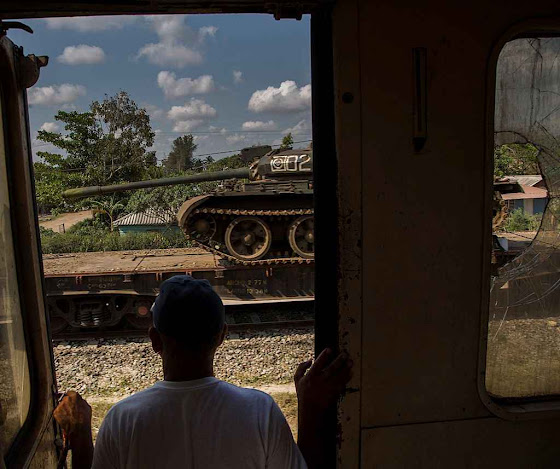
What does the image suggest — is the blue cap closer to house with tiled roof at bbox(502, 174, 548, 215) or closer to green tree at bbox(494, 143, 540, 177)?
green tree at bbox(494, 143, 540, 177)

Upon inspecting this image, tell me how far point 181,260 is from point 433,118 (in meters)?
7.97

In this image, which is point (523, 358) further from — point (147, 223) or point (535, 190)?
point (147, 223)

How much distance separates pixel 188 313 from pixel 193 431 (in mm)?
264

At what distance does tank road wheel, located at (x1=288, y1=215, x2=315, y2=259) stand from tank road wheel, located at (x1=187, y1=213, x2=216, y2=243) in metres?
1.49

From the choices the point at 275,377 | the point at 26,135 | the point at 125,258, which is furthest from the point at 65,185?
the point at 26,135

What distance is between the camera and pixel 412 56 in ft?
4.42

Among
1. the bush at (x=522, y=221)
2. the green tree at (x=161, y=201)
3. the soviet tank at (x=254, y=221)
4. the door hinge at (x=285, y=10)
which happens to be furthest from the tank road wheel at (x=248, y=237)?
the green tree at (x=161, y=201)

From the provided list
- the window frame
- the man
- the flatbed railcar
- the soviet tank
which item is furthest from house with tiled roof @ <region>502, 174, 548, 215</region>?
the soviet tank

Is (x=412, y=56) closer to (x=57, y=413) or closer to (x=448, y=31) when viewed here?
(x=448, y=31)

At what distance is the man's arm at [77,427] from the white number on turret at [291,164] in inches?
353

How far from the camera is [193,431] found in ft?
3.62

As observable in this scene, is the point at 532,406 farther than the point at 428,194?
Yes

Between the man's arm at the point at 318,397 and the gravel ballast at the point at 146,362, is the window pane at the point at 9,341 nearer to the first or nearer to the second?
the man's arm at the point at 318,397

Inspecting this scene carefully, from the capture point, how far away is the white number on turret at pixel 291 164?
33.8ft
